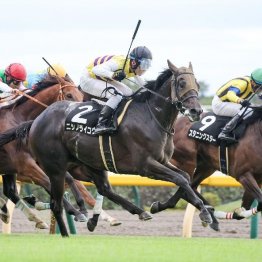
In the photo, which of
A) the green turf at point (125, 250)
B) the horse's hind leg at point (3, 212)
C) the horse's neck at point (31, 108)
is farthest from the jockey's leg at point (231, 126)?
the horse's hind leg at point (3, 212)

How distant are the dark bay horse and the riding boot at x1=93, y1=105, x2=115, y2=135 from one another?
124 centimetres

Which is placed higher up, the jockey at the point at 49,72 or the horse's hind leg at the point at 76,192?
the jockey at the point at 49,72

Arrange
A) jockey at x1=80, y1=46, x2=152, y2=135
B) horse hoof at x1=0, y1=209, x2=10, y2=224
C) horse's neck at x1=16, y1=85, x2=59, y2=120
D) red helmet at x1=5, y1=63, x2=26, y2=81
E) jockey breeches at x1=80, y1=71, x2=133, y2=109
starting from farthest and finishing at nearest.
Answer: red helmet at x1=5, y1=63, x2=26, y2=81 < horse's neck at x1=16, y1=85, x2=59, y2=120 < horse hoof at x1=0, y1=209, x2=10, y2=224 < jockey breeches at x1=80, y1=71, x2=133, y2=109 < jockey at x1=80, y1=46, x2=152, y2=135

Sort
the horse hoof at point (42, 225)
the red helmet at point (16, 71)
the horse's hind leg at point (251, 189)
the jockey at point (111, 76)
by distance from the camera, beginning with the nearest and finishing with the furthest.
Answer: the jockey at point (111, 76), the horse's hind leg at point (251, 189), the horse hoof at point (42, 225), the red helmet at point (16, 71)

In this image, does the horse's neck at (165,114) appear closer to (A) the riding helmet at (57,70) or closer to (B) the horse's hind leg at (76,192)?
(B) the horse's hind leg at (76,192)

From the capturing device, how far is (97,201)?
39.2ft

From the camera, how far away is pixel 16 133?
11.9 meters

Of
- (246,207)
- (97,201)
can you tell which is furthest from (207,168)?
(97,201)

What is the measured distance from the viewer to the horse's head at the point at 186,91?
33.9ft

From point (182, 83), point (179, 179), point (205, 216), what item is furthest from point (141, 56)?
point (205, 216)

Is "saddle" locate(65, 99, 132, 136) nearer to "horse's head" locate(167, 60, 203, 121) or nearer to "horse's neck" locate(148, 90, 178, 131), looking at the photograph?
"horse's neck" locate(148, 90, 178, 131)

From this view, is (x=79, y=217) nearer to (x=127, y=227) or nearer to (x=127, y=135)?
(x=127, y=135)

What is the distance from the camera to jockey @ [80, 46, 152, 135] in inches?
430

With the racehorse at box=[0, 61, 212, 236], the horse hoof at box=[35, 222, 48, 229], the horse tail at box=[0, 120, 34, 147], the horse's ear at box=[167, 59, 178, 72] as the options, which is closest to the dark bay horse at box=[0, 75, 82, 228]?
the horse hoof at box=[35, 222, 48, 229]
